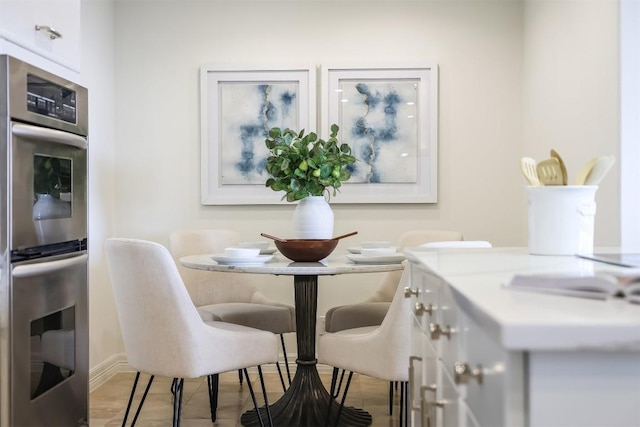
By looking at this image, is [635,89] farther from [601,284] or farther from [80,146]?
[80,146]

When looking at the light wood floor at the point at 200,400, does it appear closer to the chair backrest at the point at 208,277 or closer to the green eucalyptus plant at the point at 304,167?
the chair backrest at the point at 208,277

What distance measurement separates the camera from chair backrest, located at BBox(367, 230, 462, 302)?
3.42 m

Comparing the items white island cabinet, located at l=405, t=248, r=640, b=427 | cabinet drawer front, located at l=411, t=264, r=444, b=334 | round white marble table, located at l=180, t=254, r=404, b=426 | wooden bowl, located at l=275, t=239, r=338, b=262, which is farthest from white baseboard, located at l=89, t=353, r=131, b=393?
white island cabinet, located at l=405, t=248, r=640, b=427

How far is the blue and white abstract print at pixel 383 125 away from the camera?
155 inches

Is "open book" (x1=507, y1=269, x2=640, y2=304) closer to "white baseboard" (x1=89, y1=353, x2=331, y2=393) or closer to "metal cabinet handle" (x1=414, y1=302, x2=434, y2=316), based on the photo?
"metal cabinet handle" (x1=414, y1=302, x2=434, y2=316)

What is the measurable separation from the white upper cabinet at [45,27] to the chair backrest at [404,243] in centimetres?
191

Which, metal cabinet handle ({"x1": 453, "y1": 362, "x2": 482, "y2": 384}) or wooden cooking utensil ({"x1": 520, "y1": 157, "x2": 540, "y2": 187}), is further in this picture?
wooden cooking utensil ({"x1": 520, "y1": 157, "x2": 540, "y2": 187})

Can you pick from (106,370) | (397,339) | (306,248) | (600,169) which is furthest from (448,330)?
(106,370)

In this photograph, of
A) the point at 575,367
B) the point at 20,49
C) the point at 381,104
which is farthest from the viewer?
the point at 381,104

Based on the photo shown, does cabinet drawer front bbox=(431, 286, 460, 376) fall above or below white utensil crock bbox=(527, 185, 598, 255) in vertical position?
below

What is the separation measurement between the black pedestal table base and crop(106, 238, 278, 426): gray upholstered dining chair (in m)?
0.54

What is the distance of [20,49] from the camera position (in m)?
2.05

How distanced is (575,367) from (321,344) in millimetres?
1914

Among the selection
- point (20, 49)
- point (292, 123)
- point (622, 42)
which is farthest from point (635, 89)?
point (20, 49)
